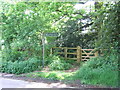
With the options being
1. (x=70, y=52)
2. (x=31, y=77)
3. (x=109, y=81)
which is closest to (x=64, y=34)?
(x=70, y=52)

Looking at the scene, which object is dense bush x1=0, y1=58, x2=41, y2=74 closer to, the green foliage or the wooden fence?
the wooden fence

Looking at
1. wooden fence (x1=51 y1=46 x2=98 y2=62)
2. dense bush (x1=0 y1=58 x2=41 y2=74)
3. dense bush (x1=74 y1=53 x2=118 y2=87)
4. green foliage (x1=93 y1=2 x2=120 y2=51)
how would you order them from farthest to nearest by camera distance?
wooden fence (x1=51 y1=46 x2=98 y2=62), dense bush (x1=0 y1=58 x2=41 y2=74), green foliage (x1=93 y1=2 x2=120 y2=51), dense bush (x1=74 y1=53 x2=118 y2=87)

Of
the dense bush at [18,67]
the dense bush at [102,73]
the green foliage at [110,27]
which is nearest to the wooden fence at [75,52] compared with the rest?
the dense bush at [18,67]

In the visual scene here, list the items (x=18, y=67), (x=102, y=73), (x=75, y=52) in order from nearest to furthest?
(x=102, y=73) → (x=18, y=67) → (x=75, y=52)

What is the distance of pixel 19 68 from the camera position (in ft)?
13.5

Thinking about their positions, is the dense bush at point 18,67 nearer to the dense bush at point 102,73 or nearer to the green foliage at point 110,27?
the dense bush at point 102,73

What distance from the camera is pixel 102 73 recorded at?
331 centimetres

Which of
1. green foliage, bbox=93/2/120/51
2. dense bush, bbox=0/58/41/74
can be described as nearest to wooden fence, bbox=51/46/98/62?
Answer: dense bush, bbox=0/58/41/74

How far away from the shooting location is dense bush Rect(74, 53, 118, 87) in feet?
9.97

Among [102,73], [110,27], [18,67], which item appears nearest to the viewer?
[102,73]

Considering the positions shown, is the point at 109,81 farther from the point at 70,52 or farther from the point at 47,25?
the point at 70,52

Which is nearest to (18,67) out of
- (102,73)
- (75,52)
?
(102,73)

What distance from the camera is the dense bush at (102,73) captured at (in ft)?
9.97

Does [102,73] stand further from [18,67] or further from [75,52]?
[75,52]
